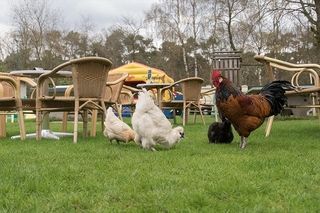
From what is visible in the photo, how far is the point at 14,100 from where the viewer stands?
5.89m

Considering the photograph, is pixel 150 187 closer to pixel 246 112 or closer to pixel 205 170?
pixel 205 170

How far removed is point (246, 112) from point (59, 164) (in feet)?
6.80

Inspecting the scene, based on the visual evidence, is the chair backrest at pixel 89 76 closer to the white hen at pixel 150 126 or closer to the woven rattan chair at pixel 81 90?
the woven rattan chair at pixel 81 90

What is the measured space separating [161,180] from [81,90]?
9.86 ft

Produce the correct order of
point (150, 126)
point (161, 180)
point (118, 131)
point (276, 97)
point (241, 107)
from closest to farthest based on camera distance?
point (161, 180)
point (150, 126)
point (241, 107)
point (276, 97)
point (118, 131)

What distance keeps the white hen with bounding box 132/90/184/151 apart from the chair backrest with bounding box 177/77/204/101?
4.77 m

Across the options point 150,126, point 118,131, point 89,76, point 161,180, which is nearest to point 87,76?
point 89,76

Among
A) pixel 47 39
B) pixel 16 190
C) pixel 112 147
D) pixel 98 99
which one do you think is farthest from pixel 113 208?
pixel 47 39

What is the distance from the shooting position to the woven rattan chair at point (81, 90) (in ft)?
18.4

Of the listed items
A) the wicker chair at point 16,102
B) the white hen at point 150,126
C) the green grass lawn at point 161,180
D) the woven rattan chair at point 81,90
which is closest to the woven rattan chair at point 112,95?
the woven rattan chair at point 81,90

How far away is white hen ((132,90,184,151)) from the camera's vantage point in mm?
4625

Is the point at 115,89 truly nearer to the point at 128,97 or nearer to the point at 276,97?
the point at 276,97

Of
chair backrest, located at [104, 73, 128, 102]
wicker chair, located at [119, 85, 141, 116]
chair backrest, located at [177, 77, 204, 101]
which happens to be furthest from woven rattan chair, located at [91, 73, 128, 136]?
wicker chair, located at [119, 85, 141, 116]

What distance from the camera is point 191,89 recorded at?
31.7 feet
